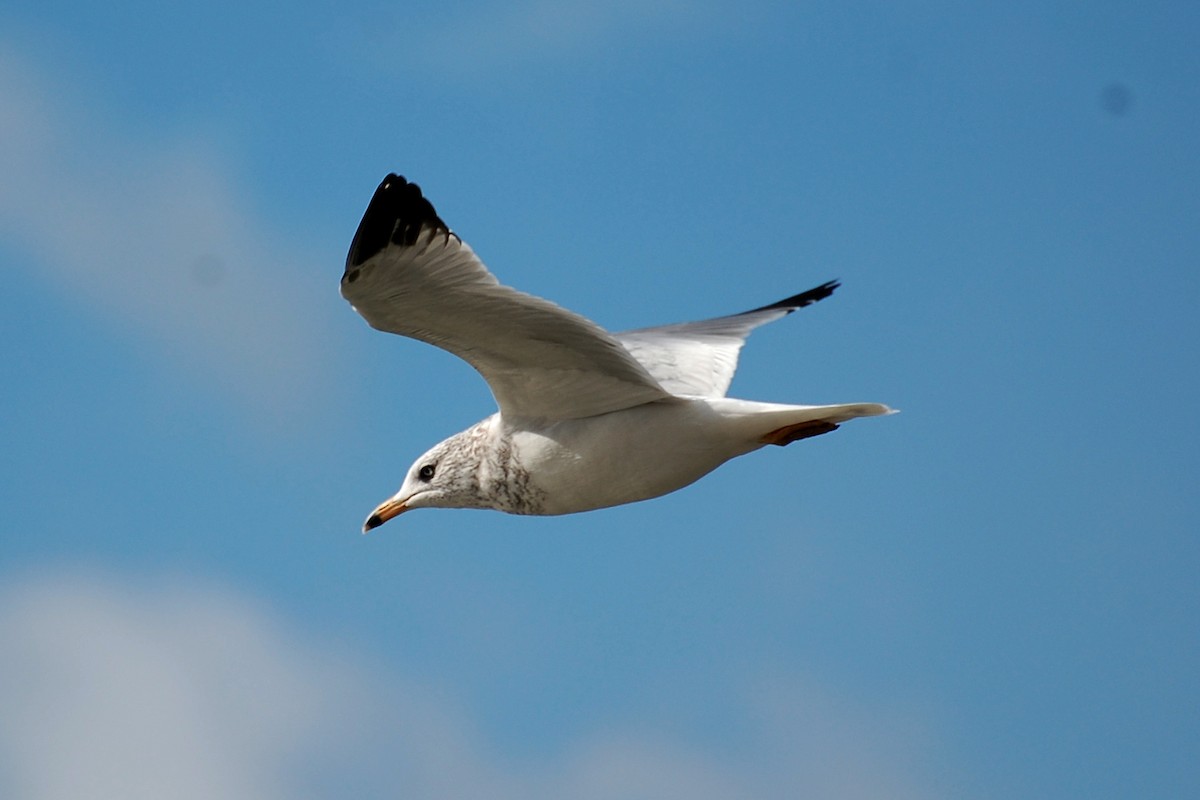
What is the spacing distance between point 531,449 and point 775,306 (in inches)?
142

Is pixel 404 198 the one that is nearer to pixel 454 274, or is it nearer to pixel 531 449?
pixel 454 274

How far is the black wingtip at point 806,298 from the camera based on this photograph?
441 inches

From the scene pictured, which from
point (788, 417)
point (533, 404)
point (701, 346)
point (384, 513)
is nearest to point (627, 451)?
point (533, 404)

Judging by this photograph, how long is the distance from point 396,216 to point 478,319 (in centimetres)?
82

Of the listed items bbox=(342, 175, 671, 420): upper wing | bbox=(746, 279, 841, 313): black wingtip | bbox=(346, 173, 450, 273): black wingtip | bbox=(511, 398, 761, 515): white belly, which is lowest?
bbox=(511, 398, 761, 515): white belly

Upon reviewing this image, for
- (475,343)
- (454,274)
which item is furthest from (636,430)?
(454,274)

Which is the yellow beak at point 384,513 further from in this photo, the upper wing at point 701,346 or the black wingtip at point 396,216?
the black wingtip at point 396,216

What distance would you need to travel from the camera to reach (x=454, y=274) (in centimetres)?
707

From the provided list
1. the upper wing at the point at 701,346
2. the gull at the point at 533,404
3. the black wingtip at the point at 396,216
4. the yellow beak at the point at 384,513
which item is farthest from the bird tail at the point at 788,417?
the yellow beak at the point at 384,513

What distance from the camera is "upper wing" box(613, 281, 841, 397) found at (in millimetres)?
9125

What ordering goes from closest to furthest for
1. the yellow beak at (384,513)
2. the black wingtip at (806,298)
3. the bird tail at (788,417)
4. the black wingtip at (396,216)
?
the black wingtip at (396,216), the bird tail at (788,417), the yellow beak at (384,513), the black wingtip at (806,298)

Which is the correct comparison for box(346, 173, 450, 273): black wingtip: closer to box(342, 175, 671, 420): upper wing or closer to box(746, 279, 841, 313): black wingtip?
box(342, 175, 671, 420): upper wing

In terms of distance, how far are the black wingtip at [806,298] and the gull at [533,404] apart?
2.30m

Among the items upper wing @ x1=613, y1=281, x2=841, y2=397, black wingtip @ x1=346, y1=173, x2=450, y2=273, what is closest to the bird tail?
upper wing @ x1=613, y1=281, x2=841, y2=397
